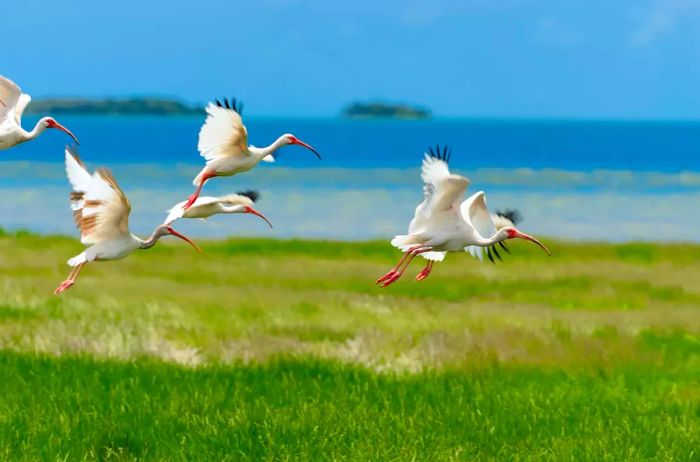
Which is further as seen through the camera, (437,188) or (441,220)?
(441,220)

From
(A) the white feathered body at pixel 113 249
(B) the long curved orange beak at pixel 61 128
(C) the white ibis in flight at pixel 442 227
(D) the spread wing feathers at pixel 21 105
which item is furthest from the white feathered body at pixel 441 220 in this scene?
(D) the spread wing feathers at pixel 21 105

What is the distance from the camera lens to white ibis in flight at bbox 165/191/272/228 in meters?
1.99

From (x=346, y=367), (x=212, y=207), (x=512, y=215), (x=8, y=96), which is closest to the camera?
(x=212, y=207)

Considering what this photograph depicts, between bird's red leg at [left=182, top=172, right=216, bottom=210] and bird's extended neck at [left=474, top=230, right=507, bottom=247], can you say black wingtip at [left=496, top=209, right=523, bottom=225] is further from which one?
bird's red leg at [left=182, top=172, right=216, bottom=210]

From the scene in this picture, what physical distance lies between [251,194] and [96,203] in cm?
32

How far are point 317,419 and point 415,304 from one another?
1615 cm

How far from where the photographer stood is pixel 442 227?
6.79 feet

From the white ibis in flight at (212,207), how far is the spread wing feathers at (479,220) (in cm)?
40

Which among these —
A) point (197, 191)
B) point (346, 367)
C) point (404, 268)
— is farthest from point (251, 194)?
point (346, 367)

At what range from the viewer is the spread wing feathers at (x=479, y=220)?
2.13 metres

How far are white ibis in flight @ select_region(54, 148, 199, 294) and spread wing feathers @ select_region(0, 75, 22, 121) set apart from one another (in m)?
0.13

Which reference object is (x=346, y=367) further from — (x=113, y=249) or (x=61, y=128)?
(x=113, y=249)

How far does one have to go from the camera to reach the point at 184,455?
12.7m

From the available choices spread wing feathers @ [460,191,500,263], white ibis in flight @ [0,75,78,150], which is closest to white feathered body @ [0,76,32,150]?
white ibis in flight @ [0,75,78,150]
